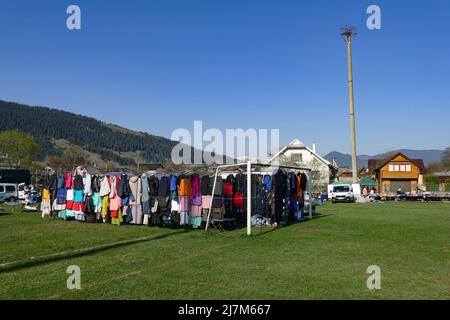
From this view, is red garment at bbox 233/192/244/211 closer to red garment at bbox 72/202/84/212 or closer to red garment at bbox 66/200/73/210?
red garment at bbox 72/202/84/212

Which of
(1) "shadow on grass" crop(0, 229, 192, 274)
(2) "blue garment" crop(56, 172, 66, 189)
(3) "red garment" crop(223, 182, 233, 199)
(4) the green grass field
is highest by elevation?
(2) "blue garment" crop(56, 172, 66, 189)

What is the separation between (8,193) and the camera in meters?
35.4

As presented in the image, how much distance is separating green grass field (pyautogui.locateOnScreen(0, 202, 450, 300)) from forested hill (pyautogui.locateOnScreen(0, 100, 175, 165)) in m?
123

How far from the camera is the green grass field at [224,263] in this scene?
6406 millimetres

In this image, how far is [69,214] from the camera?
1792 cm

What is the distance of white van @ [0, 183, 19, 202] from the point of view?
115 feet

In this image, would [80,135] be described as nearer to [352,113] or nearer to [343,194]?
[352,113]

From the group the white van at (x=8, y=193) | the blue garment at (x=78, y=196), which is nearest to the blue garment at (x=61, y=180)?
the blue garment at (x=78, y=196)

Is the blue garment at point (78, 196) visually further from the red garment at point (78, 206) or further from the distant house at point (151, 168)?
the distant house at point (151, 168)

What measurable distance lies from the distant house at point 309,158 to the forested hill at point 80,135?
76.9 m

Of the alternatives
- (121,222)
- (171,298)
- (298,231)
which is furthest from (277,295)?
(121,222)

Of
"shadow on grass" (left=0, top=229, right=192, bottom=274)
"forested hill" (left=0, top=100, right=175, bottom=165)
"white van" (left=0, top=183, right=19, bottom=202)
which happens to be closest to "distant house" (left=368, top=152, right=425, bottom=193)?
"white van" (left=0, top=183, right=19, bottom=202)

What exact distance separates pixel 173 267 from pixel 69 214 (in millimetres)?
11232
